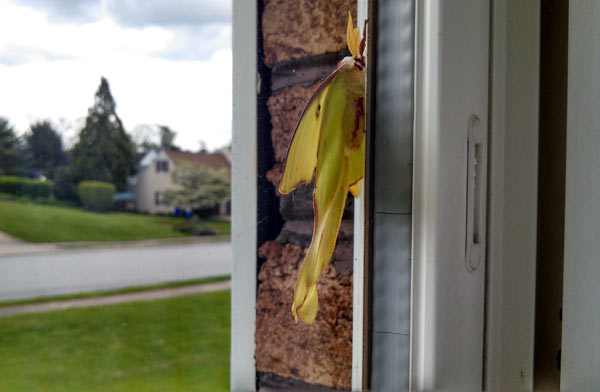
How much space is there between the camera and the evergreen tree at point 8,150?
0.29m

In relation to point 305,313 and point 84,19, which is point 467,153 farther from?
point 84,19

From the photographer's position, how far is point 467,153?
60 centimetres

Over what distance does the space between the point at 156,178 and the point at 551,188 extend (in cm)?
65

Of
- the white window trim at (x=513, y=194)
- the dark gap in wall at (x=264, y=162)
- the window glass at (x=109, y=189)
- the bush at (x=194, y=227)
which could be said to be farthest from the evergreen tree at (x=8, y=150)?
the white window trim at (x=513, y=194)

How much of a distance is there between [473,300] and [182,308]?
41 cm

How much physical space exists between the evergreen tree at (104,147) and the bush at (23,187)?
0.02m

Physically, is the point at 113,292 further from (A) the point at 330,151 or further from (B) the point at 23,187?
(A) the point at 330,151

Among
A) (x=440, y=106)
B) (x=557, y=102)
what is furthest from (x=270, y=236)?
(x=557, y=102)

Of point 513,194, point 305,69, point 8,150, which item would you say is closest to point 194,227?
point 8,150

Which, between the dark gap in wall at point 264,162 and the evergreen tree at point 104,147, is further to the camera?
the dark gap in wall at point 264,162

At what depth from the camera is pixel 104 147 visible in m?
0.33

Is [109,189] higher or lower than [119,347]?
higher

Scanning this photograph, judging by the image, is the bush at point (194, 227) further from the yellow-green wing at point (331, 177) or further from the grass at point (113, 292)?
the yellow-green wing at point (331, 177)


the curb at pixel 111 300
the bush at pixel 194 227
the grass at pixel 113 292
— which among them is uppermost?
the bush at pixel 194 227
